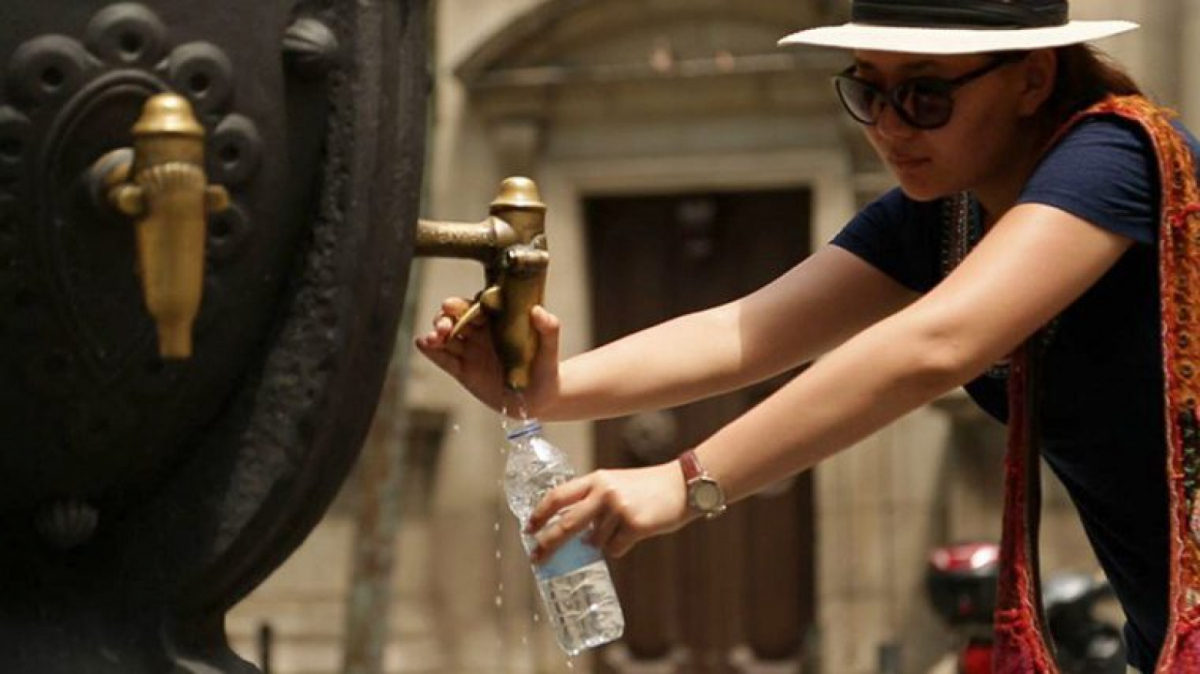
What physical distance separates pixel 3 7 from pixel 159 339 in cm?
33

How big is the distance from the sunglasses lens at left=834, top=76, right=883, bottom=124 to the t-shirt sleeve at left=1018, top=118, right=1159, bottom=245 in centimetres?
19

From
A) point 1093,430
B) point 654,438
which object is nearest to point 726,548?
point 654,438

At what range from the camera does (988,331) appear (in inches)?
129

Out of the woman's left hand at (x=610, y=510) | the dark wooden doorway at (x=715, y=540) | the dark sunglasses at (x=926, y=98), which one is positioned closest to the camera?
the woman's left hand at (x=610, y=510)

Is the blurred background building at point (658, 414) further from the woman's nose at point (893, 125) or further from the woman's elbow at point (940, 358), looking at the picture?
the woman's elbow at point (940, 358)

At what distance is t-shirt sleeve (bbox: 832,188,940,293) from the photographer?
3754 mm

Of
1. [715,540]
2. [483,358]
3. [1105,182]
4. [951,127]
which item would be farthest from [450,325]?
[715,540]

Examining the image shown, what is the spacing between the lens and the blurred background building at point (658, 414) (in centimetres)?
1407

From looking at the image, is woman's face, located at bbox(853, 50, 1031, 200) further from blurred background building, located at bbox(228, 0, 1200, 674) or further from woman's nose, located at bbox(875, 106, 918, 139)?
blurred background building, located at bbox(228, 0, 1200, 674)

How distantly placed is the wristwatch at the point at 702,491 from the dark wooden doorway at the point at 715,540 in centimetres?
1130

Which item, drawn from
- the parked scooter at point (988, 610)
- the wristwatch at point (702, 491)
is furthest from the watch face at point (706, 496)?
the parked scooter at point (988, 610)

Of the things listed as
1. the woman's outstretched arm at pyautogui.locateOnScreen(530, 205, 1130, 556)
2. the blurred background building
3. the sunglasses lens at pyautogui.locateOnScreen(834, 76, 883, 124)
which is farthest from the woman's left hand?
the blurred background building

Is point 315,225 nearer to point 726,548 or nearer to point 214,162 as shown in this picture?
point 214,162

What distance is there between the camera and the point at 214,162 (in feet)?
9.82
